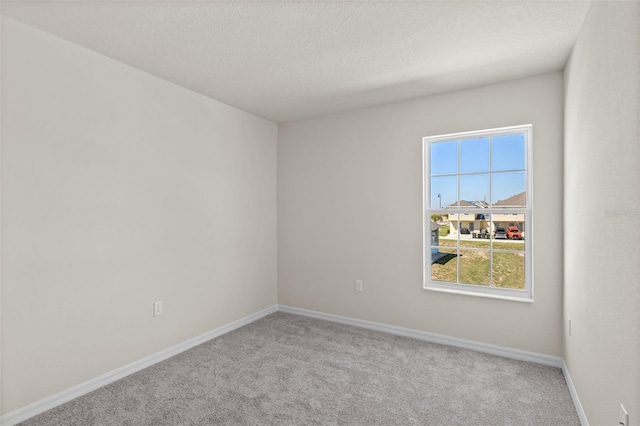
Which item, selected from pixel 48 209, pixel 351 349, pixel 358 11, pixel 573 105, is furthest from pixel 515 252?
pixel 48 209

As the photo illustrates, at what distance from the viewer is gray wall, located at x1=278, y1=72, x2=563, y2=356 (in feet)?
9.46

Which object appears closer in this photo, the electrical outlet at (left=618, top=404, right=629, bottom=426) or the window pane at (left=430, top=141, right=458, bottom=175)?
the electrical outlet at (left=618, top=404, right=629, bottom=426)

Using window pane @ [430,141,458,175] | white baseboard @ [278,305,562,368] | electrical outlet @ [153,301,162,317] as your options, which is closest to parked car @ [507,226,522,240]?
window pane @ [430,141,458,175]

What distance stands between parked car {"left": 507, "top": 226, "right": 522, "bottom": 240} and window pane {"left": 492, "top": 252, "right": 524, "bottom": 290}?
0.16m

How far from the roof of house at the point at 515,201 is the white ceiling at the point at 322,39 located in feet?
3.51

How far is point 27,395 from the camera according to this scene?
2.15 metres

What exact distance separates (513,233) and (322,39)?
2.43 metres

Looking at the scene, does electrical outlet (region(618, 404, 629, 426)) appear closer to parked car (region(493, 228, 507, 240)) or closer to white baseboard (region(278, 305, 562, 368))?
white baseboard (region(278, 305, 562, 368))

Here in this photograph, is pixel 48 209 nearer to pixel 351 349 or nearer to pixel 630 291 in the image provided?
pixel 351 349

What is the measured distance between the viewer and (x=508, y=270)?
10.3 ft

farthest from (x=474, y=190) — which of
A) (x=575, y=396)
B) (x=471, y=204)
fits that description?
(x=575, y=396)

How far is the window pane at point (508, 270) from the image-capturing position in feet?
10.2

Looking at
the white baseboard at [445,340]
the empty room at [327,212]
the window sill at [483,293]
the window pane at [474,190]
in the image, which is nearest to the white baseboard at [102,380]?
the empty room at [327,212]

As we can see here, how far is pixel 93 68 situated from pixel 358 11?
2.01m
